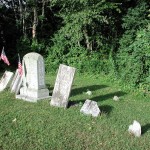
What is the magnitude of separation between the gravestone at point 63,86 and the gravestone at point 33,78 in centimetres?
83

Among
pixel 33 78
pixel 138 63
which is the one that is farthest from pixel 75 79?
pixel 33 78

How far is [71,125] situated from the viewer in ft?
25.7

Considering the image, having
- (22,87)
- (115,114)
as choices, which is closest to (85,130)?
(115,114)

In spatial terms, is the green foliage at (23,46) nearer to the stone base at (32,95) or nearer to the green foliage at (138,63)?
the green foliage at (138,63)

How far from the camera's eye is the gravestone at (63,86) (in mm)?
9328

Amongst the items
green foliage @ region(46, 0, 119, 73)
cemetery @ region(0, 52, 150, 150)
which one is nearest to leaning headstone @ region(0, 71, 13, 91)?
cemetery @ region(0, 52, 150, 150)

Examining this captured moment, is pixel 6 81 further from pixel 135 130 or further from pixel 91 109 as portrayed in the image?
pixel 135 130

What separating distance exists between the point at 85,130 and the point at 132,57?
6.11m

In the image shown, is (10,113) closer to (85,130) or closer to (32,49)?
(85,130)

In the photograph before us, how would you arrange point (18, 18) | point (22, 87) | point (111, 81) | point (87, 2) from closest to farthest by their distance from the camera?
1. point (22, 87)
2. point (111, 81)
3. point (87, 2)
4. point (18, 18)

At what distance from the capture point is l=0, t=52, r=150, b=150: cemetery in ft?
22.6

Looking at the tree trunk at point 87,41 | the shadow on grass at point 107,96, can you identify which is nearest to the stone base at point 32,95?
the shadow on grass at point 107,96

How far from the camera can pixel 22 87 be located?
10.7 metres

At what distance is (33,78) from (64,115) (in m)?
2.20
